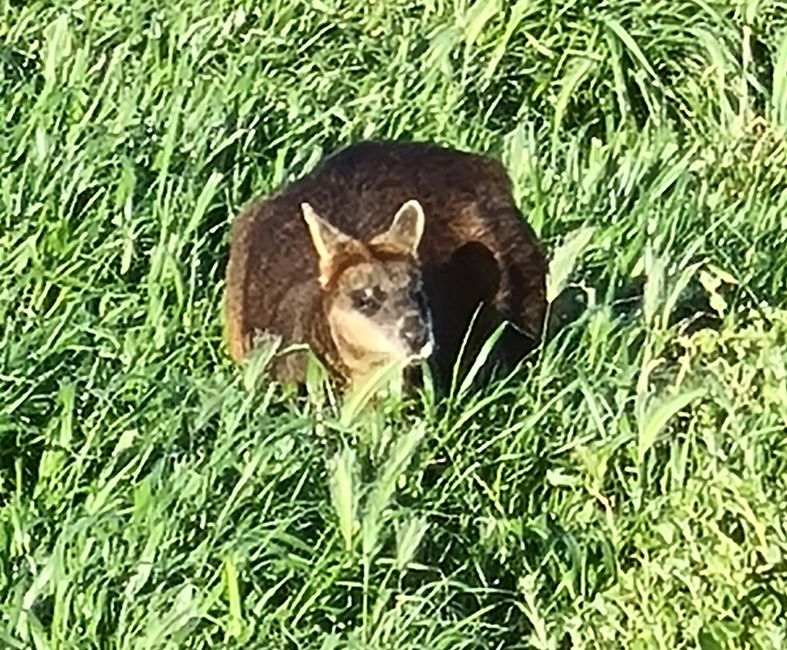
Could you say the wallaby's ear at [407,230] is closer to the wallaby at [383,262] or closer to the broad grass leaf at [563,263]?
the wallaby at [383,262]

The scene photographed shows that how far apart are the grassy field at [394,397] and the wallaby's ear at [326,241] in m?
0.35

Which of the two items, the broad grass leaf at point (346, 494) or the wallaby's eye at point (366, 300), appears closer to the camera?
the broad grass leaf at point (346, 494)

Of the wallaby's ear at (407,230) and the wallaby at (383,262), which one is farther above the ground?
the wallaby's ear at (407,230)

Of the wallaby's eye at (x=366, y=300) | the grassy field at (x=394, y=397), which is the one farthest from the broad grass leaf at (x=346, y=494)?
the wallaby's eye at (x=366, y=300)

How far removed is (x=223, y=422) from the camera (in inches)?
256

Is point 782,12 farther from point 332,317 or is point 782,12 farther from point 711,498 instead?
point 711,498

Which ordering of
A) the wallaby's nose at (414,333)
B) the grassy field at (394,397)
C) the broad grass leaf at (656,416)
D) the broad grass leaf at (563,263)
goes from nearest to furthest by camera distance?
the grassy field at (394,397)
the broad grass leaf at (656,416)
the wallaby's nose at (414,333)
the broad grass leaf at (563,263)

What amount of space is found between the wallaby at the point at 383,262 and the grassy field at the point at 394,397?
0.15 m

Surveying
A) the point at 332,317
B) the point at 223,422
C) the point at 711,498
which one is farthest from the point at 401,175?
the point at 711,498

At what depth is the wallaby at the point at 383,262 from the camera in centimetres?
694

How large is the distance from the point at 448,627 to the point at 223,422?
0.84 meters

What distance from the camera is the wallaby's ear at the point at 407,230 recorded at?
6.94 m

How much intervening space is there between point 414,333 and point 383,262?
241 mm

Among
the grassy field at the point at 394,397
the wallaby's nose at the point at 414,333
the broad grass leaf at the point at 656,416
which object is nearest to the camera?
the grassy field at the point at 394,397
